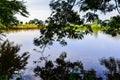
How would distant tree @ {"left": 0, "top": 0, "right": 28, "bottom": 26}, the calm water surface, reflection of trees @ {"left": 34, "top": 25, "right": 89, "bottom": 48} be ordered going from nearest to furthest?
reflection of trees @ {"left": 34, "top": 25, "right": 89, "bottom": 48} < distant tree @ {"left": 0, "top": 0, "right": 28, "bottom": 26} < the calm water surface

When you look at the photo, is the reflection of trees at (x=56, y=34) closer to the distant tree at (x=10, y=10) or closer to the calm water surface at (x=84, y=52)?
the calm water surface at (x=84, y=52)

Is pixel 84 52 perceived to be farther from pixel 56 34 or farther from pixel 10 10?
pixel 56 34

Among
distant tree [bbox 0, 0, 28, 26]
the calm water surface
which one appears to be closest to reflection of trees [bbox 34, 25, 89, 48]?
the calm water surface

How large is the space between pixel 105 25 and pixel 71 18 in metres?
1.15

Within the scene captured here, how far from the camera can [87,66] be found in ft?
73.4

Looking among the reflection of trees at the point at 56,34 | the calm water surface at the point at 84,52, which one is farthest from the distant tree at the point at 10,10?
the reflection of trees at the point at 56,34

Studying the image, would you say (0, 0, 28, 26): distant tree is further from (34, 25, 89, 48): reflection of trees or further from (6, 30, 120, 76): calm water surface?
(34, 25, 89, 48): reflection of trees

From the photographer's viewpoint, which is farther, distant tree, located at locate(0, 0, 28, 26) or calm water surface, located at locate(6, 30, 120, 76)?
calm water surface, located at locate(6, 30, 120, 76)

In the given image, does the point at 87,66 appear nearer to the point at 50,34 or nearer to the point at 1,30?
the point at 1,30

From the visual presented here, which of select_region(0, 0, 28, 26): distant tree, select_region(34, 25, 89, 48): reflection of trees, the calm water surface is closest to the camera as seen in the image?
select_region(34, 25, 89, 48): reflection of trees

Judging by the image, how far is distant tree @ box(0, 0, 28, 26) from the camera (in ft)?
54.2

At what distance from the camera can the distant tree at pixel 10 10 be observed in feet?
54.2

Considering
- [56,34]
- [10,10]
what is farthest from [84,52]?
[56,34]

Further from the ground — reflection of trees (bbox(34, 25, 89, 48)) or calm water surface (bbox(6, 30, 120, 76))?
calm water surface (bbox(6, 30, 120, 76))
